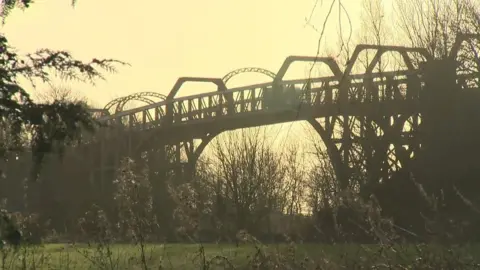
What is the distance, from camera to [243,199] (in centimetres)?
3531

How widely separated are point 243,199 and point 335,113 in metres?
12.1

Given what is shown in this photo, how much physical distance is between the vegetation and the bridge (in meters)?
0.26

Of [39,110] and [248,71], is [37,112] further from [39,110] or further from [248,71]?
[248,71]

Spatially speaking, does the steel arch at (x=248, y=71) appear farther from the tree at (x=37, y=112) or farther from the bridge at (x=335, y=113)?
the tree at (x=37, y=112)

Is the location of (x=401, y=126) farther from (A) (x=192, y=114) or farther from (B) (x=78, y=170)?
(B) (x=78, y=170)

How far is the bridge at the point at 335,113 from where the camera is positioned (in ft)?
85.4

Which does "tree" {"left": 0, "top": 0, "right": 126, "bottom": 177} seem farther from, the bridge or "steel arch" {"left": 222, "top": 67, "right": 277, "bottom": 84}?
"steel arch" {"left": 222, "top": 67, "right": 277, "bottom": 84}

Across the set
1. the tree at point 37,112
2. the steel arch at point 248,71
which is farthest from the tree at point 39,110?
the steel arch at point 248,71

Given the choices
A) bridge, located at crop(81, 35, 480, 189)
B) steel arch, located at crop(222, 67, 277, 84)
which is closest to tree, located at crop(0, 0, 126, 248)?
bridge, located at crop(81, 35, 480, 189)

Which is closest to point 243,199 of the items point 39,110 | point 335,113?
point 335,113

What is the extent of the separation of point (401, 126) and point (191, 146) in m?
20.8

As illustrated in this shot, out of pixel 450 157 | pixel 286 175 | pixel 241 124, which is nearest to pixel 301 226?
pixel 450 157

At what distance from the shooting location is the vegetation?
15.2ft

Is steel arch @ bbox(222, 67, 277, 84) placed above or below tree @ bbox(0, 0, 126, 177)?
above
